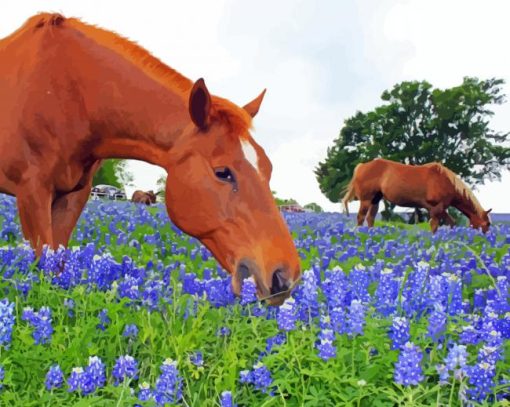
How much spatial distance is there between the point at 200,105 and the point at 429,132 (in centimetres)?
4178

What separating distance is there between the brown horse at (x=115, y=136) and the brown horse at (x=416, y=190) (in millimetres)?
14893

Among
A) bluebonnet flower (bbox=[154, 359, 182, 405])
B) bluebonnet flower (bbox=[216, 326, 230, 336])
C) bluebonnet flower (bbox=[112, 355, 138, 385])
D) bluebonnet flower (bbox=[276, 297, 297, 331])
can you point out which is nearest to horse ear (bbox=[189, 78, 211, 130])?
bluebonnet flower (bbox=[216, 326, 230, 336])

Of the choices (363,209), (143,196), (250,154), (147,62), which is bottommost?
(250,154)

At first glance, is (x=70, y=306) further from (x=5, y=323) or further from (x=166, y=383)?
(x=166, y=383)

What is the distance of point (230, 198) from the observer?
13.4ft

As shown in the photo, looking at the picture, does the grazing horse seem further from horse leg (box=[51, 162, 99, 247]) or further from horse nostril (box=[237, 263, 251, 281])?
horse nostril (box=[237, 263, 251, 281])

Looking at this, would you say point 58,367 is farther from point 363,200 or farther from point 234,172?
point 363,200

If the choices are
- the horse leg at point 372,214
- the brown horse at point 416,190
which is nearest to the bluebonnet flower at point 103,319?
the horse leg at point 372,214

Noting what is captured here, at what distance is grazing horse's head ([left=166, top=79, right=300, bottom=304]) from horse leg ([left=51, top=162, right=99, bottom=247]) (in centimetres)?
110

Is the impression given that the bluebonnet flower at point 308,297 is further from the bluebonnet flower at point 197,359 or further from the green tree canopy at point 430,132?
the green tree canopy at point 430,132

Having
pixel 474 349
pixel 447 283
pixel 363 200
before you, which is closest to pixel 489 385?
pixel 474 349

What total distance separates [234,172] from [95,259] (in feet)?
3.31

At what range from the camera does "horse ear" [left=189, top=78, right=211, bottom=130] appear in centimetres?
411

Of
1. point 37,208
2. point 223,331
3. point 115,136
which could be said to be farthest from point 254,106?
point 223,331
